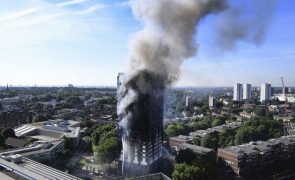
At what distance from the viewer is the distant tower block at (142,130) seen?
3159 centimetres

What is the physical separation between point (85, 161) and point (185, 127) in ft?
64.8

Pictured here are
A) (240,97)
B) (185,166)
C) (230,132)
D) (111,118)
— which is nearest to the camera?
(185,166)

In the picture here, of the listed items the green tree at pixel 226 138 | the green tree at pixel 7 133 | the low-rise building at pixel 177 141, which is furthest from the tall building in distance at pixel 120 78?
the green tree at pixel 226 138

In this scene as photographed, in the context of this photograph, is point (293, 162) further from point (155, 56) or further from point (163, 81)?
point (155, 56)

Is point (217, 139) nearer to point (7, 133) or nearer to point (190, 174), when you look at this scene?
point (190, 174)

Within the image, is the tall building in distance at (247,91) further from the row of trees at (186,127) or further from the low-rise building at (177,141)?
the low-rise building at (177,141)

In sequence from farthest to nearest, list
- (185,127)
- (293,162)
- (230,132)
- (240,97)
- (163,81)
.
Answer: (240,97), (185,127), (230,132), (293,162), (163,81)

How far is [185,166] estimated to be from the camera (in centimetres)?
2677

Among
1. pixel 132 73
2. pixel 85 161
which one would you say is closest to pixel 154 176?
pixel 132 73

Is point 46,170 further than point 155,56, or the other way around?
point 155,56

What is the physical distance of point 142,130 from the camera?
32125mm

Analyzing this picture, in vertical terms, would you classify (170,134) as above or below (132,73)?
below

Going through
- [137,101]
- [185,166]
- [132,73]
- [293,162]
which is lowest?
[293,162]

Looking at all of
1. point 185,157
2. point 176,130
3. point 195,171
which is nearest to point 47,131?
point 176,130
